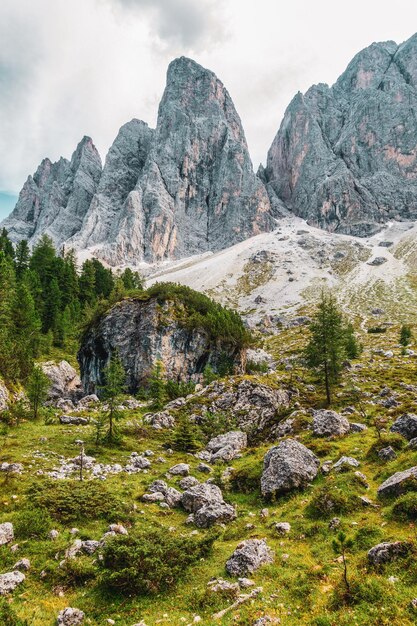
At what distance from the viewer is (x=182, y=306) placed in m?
79.1

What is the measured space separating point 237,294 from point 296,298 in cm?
3294

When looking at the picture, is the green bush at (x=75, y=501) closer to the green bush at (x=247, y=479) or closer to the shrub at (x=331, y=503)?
the green bush at (x=247, y=479)

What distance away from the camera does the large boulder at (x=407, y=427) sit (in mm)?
30391

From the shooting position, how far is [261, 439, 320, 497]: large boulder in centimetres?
2450

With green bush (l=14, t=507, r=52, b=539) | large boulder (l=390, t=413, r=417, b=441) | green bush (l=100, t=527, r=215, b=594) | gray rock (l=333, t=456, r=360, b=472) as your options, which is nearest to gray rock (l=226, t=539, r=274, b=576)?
green bush (l=100, t=527, r=215, b=594)

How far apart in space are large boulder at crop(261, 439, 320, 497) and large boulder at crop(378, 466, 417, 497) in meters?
5.71

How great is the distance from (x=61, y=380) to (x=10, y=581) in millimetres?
58359

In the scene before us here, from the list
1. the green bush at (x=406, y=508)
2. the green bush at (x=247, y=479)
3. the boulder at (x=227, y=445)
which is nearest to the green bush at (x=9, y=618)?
the green bush at (x=406, y=508)

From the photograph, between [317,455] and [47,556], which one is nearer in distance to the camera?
[47,556]

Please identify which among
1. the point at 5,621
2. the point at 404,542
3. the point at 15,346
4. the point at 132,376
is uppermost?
the point at 15,346

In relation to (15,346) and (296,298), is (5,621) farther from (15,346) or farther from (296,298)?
(296,298)

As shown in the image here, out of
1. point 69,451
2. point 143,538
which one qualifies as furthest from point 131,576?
point 69,451

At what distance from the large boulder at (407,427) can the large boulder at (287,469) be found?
9.24 metres

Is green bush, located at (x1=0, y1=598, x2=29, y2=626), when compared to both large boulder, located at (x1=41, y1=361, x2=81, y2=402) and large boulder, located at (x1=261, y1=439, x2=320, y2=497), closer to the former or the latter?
large boulder, located at (x1=261, y1=439, x2=320, y2=497)
